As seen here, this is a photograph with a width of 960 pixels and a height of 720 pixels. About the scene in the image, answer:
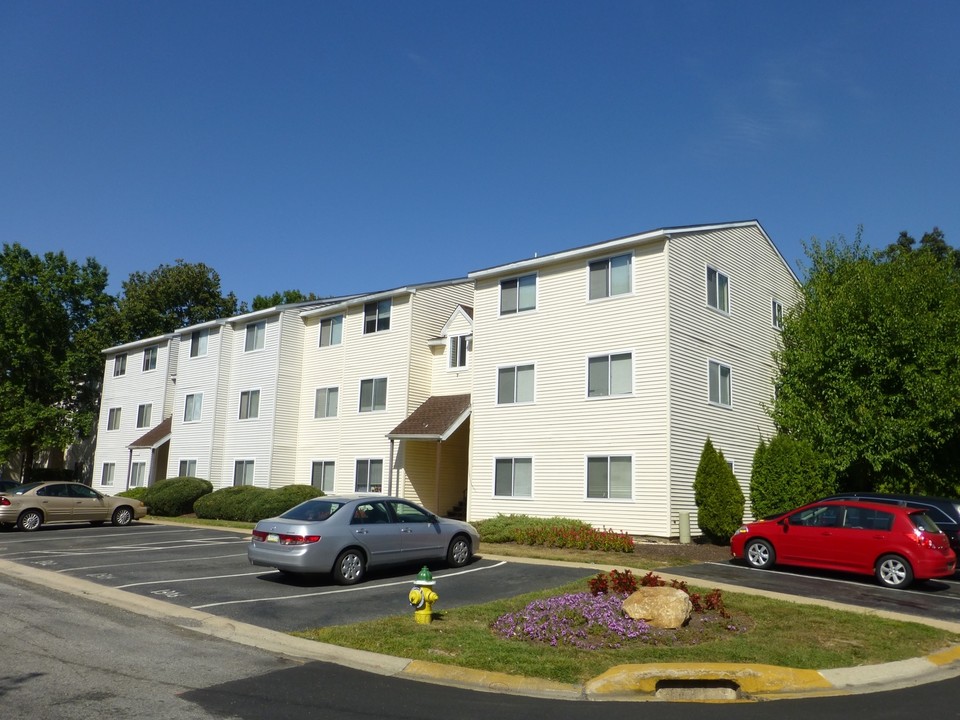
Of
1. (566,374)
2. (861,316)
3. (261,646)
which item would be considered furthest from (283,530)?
(861,316)

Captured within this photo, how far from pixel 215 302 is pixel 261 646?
182ft

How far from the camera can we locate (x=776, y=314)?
28688mm

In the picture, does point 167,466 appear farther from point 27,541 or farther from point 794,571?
point 794,571

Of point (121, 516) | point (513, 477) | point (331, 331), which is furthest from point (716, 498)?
point (121, 516)

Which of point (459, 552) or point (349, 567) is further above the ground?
point (459, 552)

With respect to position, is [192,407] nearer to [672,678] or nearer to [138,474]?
[138,474]

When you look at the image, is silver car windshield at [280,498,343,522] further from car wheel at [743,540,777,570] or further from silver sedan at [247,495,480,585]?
car wheel at [743,540,777,570]

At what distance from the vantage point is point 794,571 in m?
17.2

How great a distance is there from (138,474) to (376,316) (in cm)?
1903

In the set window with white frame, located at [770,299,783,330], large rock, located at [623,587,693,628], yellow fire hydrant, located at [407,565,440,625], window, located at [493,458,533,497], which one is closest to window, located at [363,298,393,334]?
window, located at [493,458,533,497]

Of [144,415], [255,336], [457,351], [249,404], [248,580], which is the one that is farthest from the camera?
[144,415]

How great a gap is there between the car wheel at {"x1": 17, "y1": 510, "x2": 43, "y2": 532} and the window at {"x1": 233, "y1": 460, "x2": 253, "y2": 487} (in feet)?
33.0

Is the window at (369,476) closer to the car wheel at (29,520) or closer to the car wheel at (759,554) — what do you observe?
the car wheel at (29,520)

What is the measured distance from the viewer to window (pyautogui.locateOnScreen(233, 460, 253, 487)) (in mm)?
34562
